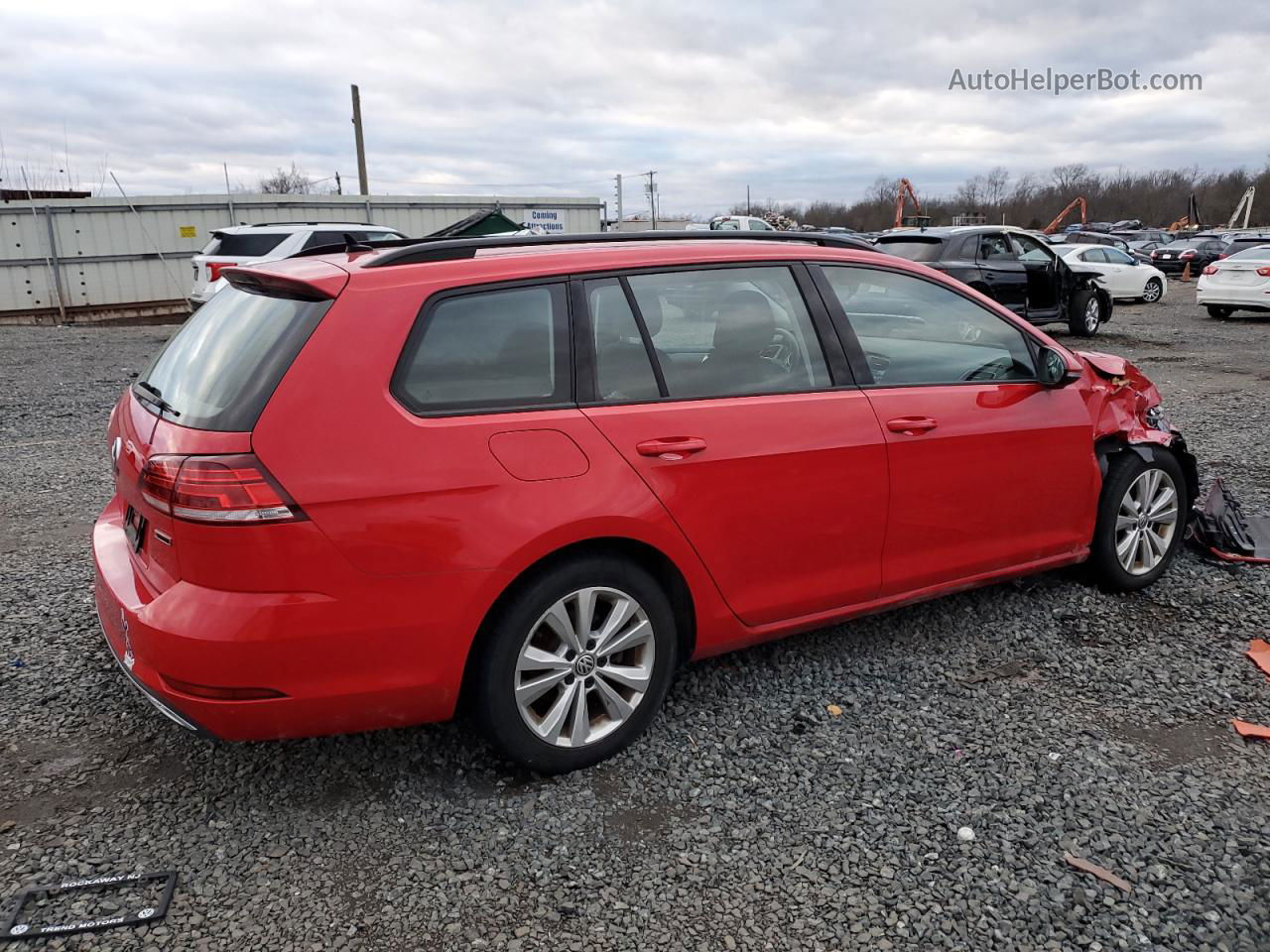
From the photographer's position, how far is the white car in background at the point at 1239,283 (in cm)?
1778

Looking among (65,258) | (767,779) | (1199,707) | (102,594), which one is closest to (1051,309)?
(1199,707)

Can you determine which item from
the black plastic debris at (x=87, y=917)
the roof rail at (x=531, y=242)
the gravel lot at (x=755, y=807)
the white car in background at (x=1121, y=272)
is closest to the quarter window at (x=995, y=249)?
the white car in background at (x=1121, y=272)

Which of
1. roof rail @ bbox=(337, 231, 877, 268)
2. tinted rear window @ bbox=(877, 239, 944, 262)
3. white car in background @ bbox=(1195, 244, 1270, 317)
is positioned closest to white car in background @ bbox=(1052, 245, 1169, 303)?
white car in background @ bbox=(1195, 244, 1270, 317)

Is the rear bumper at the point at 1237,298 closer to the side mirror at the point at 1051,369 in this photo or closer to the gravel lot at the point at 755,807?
the gravel lot at the point at 755,807

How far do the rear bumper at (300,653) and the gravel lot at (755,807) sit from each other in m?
0.39

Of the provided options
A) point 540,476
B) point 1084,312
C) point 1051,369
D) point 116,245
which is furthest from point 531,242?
point 116,245

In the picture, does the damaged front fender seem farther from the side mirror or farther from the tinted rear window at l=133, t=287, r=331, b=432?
the tinted rear window at l=133, t=287, r=331, b=432

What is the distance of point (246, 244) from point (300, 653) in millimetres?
12485

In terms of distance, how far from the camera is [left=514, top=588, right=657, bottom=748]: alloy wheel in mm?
2904

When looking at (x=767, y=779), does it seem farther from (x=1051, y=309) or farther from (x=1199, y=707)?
(x=1051, y=309)

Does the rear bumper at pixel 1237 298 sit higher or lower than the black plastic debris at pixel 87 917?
higher

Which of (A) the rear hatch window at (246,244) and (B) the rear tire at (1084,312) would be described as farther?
(B) the rear tire at (1084,312)

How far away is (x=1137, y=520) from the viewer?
175 inches

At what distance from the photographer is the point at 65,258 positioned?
19.5m
